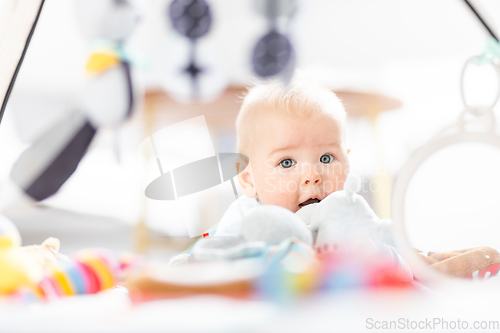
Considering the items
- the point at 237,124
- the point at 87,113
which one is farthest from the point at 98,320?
the point at 237,124

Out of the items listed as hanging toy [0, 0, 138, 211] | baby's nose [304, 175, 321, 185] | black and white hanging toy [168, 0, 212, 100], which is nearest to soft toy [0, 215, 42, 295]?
hanging toy [0, 0, 138, 211]

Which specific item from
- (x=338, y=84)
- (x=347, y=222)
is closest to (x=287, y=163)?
(x=347, y=222)

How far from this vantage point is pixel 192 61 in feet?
1.19

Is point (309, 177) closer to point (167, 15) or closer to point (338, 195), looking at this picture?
point (338, 195)

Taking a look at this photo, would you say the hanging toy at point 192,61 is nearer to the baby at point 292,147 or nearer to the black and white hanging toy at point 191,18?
the black and white hanging toy at point 191,18

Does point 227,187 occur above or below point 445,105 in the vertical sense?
below

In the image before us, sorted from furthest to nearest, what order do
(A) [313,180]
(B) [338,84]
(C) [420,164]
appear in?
(B) [338,84]
(A) [313,180]
(C) [420,164]

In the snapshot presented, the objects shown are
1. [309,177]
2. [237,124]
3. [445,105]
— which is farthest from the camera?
[445,105]

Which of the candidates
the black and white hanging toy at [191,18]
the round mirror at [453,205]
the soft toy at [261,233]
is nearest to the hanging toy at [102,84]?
the black and white hanging toy at [191,18]

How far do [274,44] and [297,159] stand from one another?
8.5 inches

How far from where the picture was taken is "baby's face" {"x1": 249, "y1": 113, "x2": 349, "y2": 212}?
539mm

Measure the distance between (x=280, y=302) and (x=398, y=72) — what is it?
856 mm

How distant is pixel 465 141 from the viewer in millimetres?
310

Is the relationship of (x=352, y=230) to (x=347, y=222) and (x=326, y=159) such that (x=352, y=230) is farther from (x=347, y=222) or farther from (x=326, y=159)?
(x=326, y=159)
